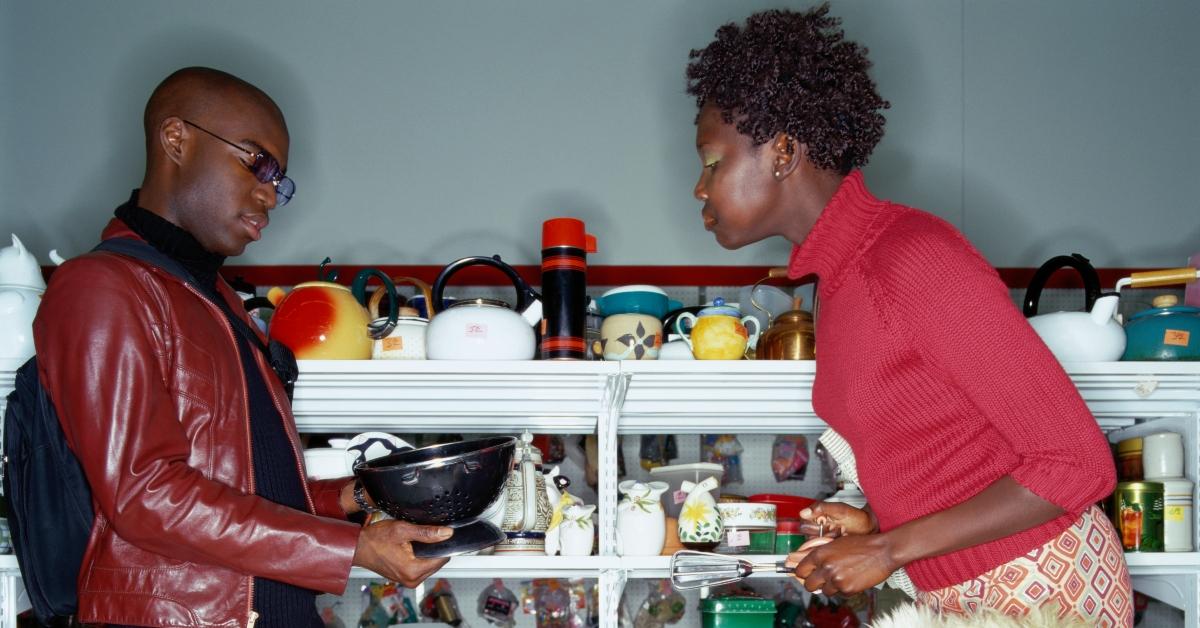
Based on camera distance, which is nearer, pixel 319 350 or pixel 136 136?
pixel 319 350

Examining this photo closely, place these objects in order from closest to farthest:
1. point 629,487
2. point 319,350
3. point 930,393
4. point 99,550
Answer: point 930,393 < point 99,550 < point 319,350 < point 629,487

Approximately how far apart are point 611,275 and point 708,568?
1197mm

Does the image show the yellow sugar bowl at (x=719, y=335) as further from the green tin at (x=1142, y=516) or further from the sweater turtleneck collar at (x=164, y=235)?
the sweater turtleneck collar at (x=164, y=235)

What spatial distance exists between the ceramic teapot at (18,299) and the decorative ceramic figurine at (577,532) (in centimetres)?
111

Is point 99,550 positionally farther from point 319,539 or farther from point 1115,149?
point 1115,149

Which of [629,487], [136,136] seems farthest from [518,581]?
[136,136]

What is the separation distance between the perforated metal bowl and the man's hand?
5 centimetres

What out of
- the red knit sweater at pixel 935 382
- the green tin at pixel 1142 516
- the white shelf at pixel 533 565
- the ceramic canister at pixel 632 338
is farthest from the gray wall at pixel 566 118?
the red knit sweater at pixel 935 382

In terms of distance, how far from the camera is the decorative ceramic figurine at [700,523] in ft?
6.98

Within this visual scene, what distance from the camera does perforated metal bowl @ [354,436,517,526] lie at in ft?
5.21

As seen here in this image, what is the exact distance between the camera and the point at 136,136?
2.95m

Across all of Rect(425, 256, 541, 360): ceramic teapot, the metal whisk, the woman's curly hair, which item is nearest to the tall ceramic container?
the metal whisk

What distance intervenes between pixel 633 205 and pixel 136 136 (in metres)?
1.47

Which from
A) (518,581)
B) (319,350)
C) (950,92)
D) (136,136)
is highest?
(950,92)
